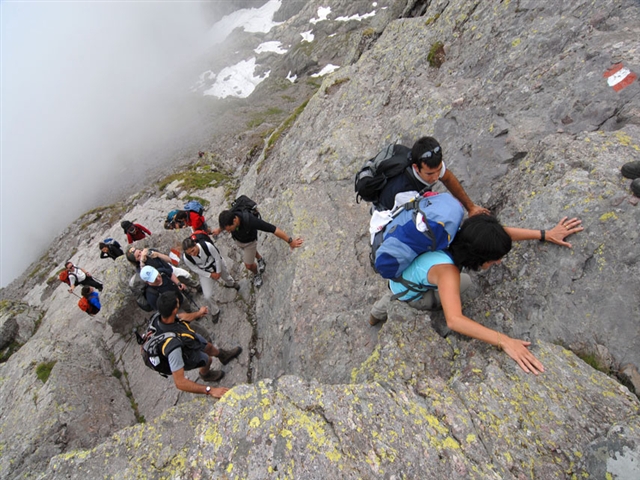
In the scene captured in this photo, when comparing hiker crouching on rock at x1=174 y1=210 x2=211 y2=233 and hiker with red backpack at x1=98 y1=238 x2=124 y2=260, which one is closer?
hiker crouching on rock at x1=174 y1=210 x2=211 y2=233

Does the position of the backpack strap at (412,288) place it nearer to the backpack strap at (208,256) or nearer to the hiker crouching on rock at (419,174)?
the hiker crouching on rock at (419,174)

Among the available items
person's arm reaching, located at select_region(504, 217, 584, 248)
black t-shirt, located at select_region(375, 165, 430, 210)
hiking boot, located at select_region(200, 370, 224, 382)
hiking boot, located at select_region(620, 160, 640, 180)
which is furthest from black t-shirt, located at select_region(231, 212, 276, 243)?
hiking boot, located at select_region(620, 160, 640, 180)

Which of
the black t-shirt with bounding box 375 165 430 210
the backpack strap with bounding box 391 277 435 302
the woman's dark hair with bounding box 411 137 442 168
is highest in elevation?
the woman's dark hair with bounding box 411 137 442 168

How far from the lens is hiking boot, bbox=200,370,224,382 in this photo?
38.3 ft

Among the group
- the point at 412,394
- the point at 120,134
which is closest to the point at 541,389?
the point at 412,394

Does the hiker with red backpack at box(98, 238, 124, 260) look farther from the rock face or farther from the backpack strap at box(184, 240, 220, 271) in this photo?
the backpack strap at box(184, 240, 220, 271)

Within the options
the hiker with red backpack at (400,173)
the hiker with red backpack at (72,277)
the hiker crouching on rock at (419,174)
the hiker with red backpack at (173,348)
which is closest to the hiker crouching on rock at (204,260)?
the hiker with red backpack at (173,348)

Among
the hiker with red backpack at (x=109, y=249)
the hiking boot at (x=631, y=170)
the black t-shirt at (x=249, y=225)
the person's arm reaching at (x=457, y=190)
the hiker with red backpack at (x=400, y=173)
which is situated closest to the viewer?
the hiking boot at (x=631, y=170)

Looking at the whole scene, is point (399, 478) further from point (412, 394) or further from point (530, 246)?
point (530, 246)

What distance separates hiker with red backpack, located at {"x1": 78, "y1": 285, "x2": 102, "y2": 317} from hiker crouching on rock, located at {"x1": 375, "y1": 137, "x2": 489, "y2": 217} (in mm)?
16535

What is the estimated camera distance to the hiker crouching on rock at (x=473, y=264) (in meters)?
5.35

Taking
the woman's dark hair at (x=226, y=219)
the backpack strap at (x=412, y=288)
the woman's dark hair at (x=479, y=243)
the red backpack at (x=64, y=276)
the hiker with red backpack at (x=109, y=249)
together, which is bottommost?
the hiker with red backpack at (x=109, y=249)

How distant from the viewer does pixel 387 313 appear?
809 cm

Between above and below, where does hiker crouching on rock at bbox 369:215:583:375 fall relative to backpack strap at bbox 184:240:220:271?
above
